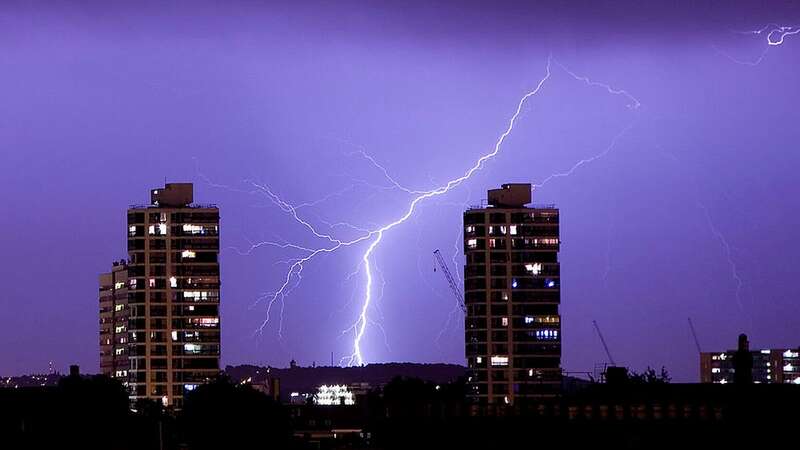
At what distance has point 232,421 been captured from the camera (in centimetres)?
17300

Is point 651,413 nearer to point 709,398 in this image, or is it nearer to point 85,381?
point 709,398

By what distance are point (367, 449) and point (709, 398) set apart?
42.5 metres

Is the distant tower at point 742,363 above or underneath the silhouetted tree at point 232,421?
above

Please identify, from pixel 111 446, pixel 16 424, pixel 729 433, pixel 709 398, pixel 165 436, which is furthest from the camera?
pixel 165 436

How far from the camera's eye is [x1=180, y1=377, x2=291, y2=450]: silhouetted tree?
169 metres

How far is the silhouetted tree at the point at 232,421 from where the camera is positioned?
169m

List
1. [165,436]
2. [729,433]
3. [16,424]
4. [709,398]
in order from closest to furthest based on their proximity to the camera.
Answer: [729,433]
[709,398]
[16,424]
[165,436]

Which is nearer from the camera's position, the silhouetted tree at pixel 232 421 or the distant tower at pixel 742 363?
the distant tower at pixel 742 363

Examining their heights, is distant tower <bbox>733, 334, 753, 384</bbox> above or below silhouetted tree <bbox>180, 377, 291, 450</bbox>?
above

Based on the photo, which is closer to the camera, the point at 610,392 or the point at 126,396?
the point at 610,392

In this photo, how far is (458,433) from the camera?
118875 millimetres

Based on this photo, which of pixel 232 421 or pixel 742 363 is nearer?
pixel 742 363

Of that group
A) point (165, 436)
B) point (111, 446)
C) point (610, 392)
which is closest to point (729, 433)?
point (610, 392)

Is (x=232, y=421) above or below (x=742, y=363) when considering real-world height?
below
